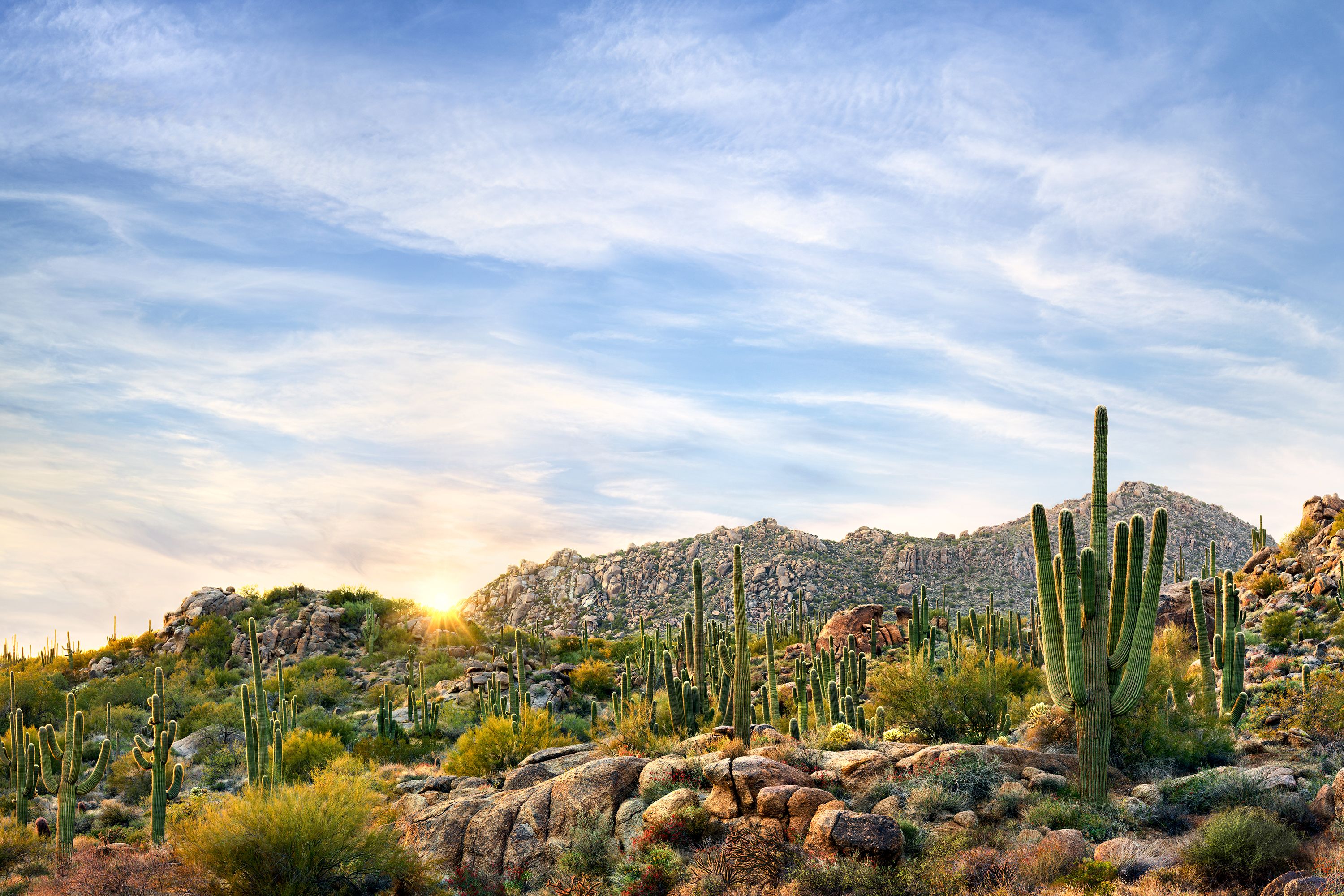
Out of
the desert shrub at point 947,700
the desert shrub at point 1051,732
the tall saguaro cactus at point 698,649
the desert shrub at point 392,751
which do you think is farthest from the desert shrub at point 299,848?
the desert shrub at point 392,751

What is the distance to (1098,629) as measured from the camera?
16938 millimetres

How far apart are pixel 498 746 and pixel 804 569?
62.9 meters

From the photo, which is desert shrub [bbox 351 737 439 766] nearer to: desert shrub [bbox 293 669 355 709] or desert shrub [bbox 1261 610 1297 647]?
desert shrub [bbox 293 669 355 709]

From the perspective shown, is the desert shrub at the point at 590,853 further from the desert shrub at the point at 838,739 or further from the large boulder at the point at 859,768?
the desert shrub at the point at 838,739

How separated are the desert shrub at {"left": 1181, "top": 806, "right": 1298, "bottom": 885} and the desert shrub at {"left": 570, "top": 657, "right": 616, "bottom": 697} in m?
33.9

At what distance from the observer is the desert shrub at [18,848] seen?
2223 cm

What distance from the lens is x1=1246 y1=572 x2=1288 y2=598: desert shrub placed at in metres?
42.1

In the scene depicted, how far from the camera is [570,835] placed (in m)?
18.0

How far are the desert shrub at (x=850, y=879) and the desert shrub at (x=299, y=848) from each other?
24.4ft

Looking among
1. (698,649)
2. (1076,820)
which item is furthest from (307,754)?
(1076,820)

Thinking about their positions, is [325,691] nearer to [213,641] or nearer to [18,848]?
[213,641]

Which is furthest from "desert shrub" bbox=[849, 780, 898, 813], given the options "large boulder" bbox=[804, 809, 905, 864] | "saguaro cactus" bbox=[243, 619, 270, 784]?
"saguaro cactus" bbox=[243, 619, 270, 784]

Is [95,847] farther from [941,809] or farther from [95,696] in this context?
[95,696]

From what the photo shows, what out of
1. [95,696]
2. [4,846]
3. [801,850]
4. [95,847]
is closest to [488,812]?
[801,850]
